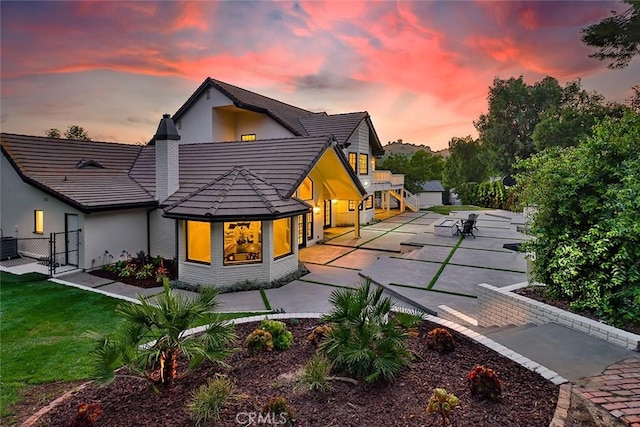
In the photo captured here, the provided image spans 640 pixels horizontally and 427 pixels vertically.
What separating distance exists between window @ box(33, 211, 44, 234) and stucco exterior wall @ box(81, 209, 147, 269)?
9.39 ft

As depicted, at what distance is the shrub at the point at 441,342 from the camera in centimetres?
477

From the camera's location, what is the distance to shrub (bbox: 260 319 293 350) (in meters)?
5.04

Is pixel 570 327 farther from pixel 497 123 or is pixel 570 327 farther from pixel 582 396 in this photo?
pixel 497 123

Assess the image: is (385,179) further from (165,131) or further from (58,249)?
(58,249)

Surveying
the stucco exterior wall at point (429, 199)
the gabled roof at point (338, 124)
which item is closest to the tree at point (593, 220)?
the gabled roof at point (338, 124)

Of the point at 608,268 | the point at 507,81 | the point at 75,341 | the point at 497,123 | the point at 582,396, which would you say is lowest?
the point at 75,341

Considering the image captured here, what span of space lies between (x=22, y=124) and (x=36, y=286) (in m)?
8.42

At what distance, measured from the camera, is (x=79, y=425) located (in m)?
3.44

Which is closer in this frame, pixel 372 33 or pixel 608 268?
pixel 608 268

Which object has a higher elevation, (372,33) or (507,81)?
(507,81)

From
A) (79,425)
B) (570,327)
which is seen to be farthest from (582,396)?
(79,425)

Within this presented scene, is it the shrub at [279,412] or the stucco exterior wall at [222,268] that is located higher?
the stucco exterior wall at [222,268]

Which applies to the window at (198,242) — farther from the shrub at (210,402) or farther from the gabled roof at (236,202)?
the shrub at (210,402)

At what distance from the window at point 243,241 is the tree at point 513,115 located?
1459 inches
